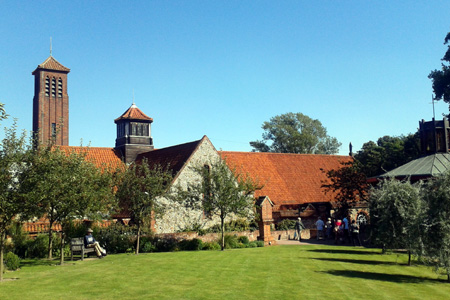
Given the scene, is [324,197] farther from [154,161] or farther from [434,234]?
[434,234]

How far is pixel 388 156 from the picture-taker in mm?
41469

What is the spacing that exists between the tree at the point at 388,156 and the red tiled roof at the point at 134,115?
22456 mm

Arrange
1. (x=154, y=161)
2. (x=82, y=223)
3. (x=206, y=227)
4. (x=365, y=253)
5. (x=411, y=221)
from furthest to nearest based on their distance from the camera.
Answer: (x=154, y=161) → (x=206, y=227) → (x=82, y=223) → (x=365, y=253) → (x=411, y=221)

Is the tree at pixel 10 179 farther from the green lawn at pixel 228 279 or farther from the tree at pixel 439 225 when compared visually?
the tree at pixel 439 225

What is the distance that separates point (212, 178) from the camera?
2831 cm

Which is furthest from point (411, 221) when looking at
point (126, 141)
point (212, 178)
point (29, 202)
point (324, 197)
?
point (126, 141)

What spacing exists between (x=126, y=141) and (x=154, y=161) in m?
7.02

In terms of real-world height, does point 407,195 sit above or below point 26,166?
below

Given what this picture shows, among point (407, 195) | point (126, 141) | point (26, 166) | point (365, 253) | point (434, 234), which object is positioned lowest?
point (365, 253)

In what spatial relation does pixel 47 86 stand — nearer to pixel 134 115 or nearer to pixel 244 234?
pixel 134 115

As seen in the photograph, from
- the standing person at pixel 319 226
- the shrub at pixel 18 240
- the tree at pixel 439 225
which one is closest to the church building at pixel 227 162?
the standing person at pixel 319 226

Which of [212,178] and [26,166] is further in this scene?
[212,178]

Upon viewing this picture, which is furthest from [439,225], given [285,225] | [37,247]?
[285,225]

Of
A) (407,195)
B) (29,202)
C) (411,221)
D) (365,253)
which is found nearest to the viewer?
(29,202)
